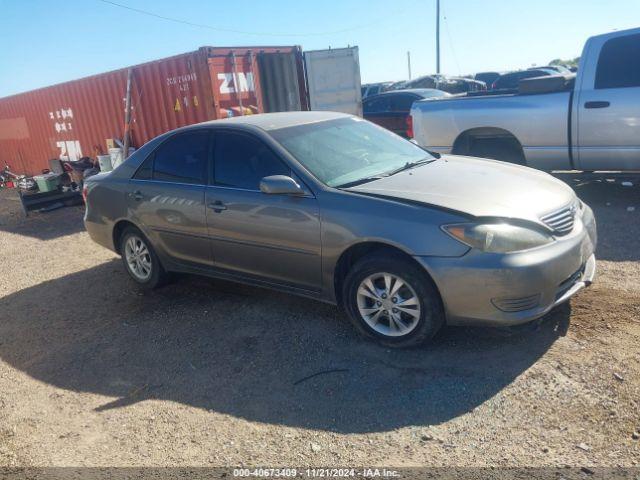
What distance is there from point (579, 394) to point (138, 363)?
297 centimetres

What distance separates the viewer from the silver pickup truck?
256 inches

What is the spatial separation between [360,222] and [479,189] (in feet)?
2.82

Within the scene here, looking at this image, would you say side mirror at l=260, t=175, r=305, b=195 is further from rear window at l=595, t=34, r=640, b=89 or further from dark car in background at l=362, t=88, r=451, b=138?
dark car in background at l=362, t=88, r=451, b=138

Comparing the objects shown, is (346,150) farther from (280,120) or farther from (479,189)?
(479,189)

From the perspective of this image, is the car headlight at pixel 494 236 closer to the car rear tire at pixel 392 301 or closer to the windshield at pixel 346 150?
the car rear tire at pixel 392 301

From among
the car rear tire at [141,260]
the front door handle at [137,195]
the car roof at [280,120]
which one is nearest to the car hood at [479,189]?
the car roof at [280,120]

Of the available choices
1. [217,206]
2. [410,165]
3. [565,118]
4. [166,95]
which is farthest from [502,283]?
[166,95]

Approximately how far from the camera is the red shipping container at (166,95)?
9789 mm

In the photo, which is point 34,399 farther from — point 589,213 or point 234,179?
point 589,213

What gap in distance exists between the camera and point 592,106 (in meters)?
6.63

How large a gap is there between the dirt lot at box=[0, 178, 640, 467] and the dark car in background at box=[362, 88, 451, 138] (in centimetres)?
805

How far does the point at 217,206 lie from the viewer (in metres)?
4.60

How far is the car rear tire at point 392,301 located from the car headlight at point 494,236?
361mm

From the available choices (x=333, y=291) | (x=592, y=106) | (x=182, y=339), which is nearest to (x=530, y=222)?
(x=333, y=291)
